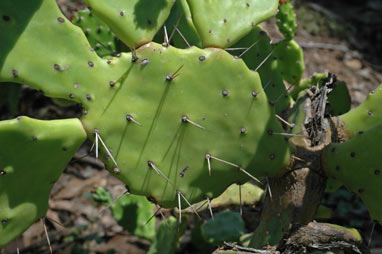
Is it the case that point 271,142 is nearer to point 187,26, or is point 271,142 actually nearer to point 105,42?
point 187,26

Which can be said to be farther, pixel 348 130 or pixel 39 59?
pixel 348 130

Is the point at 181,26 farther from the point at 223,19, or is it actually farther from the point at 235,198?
the point at 235,198

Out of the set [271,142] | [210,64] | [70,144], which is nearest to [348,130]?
[271,142]

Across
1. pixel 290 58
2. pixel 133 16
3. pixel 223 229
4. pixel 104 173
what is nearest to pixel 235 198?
pixel 223 229

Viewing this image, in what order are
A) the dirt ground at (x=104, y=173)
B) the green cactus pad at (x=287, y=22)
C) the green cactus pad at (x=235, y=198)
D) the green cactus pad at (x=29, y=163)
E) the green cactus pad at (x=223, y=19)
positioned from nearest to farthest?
the green cactus pad at (x=29, y=163) → the green cactus pad at (x=223, y=19) → the green cactus pad at (x=235, y=198) → the green cactus pad at (x=287, y=22) → the dirt ground at (x=104, y=173)

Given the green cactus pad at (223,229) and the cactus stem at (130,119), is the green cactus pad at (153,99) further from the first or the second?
the green cactus pad at (223,229)

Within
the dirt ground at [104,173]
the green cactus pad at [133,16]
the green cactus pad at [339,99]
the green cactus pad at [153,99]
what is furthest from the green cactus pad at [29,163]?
the green cactus pad at [339,99]

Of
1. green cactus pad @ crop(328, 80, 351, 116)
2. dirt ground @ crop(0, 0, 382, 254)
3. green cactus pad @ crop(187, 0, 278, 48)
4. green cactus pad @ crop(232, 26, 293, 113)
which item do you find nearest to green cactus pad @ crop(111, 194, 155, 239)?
dirt ground @ crop(0, 0, 382, 254)
